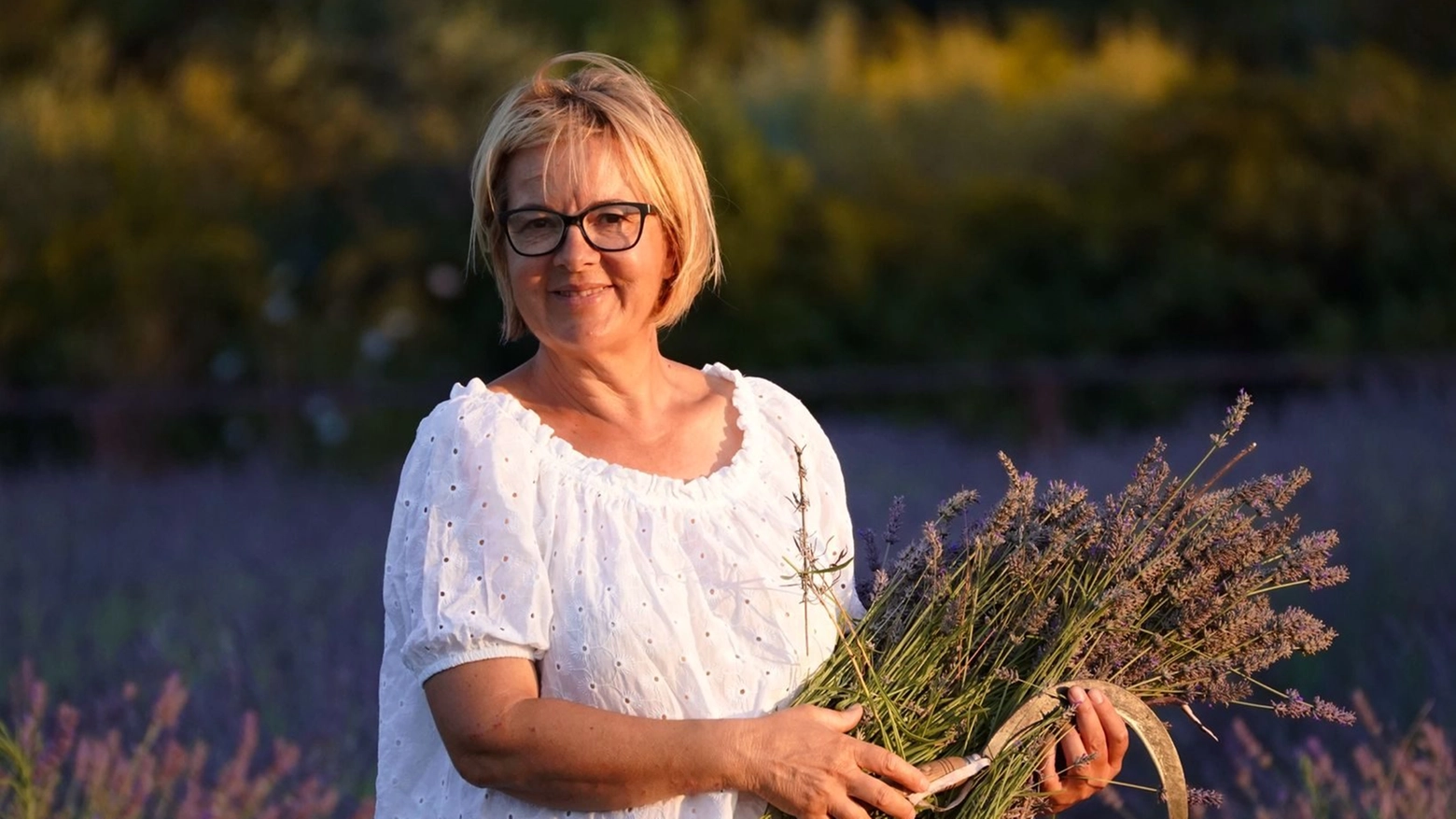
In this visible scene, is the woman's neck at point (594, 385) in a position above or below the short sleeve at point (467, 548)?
above

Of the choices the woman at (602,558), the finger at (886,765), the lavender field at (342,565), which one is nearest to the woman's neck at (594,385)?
the woman at (602,558)

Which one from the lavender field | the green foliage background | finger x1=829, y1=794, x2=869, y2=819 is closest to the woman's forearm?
finger x1=829, y1=794, x2=869, y2=819

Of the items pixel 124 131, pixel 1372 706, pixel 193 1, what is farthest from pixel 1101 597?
pixel 193 1

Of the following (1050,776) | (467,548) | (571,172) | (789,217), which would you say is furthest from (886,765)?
(789,217)

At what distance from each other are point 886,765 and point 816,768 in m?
0.09

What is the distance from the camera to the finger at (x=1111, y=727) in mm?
2332

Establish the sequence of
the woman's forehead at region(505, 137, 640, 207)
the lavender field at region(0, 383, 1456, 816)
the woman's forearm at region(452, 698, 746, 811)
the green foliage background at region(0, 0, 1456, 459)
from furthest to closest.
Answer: the green foliage background at region(0, 0, 1456, 459) < the lavender field at region(0, 383, 1456, 816) < the woman's forehead at region(505, 137, 640, 207) < the woman's forearm at region(452, 698, 746, 811)

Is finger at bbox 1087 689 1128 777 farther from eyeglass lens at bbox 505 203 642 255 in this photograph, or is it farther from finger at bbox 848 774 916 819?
eyeglass lens at bbox 505 203 642 255

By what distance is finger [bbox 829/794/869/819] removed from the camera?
2.12 metres

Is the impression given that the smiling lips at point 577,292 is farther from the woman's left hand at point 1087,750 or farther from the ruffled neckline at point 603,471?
the woman's left hand at point 1087,750

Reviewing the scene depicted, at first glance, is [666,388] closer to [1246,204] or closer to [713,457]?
[713,457]

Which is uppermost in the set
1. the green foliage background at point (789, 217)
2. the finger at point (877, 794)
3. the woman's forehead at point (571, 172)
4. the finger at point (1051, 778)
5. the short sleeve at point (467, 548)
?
the green foliage background at point (789, 217)

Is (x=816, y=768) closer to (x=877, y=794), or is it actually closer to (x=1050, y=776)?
(x=877, y=794)

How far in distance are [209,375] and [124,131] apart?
1769mm
